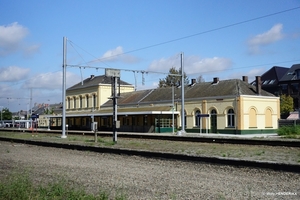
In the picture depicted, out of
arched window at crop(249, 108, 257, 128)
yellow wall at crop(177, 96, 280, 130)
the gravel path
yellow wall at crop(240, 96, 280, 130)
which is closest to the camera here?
the gravel path

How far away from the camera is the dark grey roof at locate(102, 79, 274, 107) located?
47384 millimetres

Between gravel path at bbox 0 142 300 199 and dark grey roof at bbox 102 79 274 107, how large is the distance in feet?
111

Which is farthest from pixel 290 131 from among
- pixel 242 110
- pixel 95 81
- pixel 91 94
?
pixel 95 81

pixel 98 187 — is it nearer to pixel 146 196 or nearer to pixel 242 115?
pixel 146 196

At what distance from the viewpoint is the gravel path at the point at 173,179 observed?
8141mm

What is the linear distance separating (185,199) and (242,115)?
125ft

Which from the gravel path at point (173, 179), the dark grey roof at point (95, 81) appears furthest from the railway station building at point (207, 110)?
the gravel path at point (173, 179)

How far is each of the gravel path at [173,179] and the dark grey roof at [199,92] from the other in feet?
111

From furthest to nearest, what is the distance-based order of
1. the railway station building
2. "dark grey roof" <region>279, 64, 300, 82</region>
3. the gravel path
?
"dark grey roof" <region>279, 64, 300, 82</region> → the railway station building → the gravel path

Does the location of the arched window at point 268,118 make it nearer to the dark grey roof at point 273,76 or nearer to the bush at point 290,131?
the bush at point 290,131

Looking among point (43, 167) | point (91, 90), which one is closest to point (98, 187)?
point (43, 167)

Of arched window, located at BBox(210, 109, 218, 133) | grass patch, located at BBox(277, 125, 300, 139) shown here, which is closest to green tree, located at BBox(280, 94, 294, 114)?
arched window, located at BBox(210, 109, 218, 133)

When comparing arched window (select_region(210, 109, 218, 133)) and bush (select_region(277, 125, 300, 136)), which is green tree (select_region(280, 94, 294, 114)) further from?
bush (select_region(277, 125, 300, 136))

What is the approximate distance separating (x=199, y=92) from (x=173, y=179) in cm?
4207
